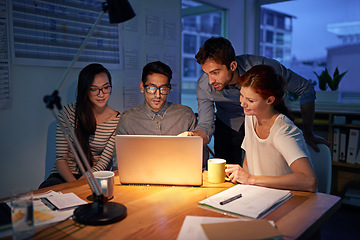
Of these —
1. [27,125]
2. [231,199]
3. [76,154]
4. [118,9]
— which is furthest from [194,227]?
[27,125]

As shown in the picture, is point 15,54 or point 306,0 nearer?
point 15,54

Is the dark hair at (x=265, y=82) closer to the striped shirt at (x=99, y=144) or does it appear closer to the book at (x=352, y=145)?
the striped shirt at (x=99, y=144)

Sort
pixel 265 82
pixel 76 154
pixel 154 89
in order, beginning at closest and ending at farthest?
pixel 76 154 < pixel 265 82 < pixel 154 89

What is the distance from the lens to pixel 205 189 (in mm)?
1411

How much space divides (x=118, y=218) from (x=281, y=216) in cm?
59

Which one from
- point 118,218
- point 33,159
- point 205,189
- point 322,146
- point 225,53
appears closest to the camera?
point 118,218

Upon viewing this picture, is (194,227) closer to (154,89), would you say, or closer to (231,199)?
(231,199)

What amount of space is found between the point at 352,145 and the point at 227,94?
5.69ft

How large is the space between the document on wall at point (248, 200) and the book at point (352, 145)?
2205mm

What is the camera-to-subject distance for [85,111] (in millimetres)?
2068

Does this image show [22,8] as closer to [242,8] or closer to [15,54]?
[15,54]

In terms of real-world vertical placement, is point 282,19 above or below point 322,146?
above

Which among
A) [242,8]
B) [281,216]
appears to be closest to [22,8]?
[281,216]

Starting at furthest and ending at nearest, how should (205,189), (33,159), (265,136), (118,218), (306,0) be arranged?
(306,0), (33,159), (265,136), (205,189), (118,218)
